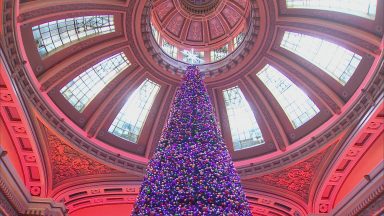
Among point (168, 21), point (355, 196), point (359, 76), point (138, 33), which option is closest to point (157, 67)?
point (138, 33)

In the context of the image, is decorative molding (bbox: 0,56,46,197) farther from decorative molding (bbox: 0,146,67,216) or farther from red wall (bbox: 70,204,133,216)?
red wall (bbox: 70,204,133,216)

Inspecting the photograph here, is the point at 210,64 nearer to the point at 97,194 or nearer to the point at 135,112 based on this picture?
the point at 135,112

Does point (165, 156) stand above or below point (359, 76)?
Result: below

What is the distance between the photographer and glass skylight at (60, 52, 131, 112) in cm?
1634

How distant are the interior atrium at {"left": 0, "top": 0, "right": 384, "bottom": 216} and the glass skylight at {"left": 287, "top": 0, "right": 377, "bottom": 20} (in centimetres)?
4

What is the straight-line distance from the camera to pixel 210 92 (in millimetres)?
18531

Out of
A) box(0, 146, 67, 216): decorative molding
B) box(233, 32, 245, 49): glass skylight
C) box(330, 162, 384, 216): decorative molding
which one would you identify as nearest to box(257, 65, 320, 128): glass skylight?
box(233, 32, 245, 49): glass skylight

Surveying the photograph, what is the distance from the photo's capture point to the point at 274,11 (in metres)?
15.2

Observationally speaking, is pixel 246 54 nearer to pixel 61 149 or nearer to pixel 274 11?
pixel 274 11

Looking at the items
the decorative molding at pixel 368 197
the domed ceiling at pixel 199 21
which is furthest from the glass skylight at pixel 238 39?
the decorative molding at pixel 368 197

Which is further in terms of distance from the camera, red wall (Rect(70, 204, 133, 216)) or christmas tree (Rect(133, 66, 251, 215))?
red wall (Rect(70, 204, 133, 216))

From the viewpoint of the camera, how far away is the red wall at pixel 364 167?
13.1m

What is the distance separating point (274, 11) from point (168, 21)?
21.1 feet

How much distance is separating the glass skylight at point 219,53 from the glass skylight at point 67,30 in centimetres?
579
